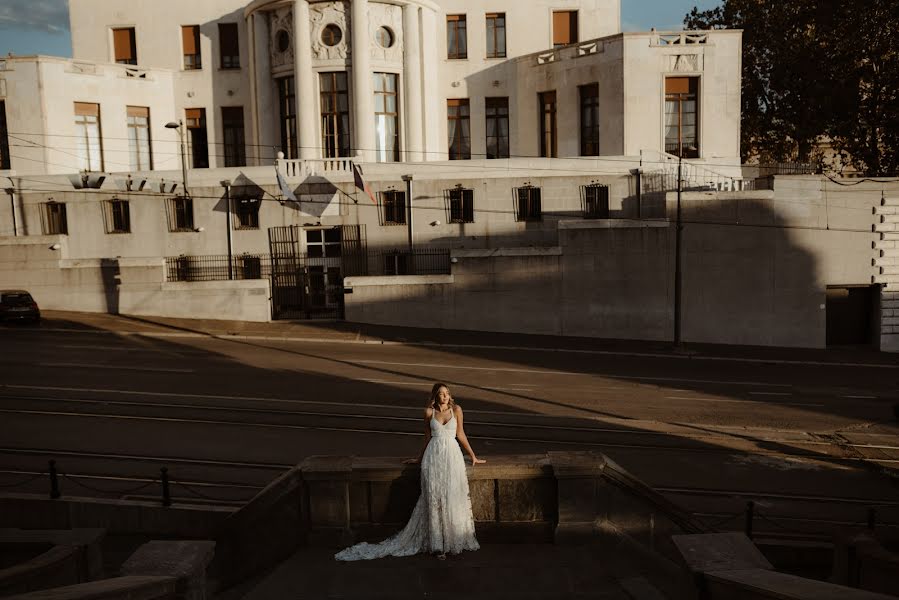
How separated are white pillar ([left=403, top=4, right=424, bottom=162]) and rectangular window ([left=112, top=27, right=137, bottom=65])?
1553 cm

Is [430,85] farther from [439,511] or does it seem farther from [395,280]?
[439,511]

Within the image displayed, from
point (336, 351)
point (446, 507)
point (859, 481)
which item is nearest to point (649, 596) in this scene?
point (446, 507)

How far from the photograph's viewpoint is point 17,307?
2989 centimetres

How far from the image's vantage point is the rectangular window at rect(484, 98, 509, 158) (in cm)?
4169

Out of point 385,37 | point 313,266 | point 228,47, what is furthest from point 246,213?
point 228,47

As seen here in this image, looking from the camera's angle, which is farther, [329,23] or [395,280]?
[329,23]

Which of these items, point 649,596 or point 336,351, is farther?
point 336,351

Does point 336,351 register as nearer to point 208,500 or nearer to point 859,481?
point 208,500

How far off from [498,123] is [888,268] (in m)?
20.0

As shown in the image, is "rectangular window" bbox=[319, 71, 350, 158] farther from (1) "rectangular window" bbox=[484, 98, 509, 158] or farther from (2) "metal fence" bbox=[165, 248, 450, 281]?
(1) "rectangular window" bbox=[484, 98, 509, 158]

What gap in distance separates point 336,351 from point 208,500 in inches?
573

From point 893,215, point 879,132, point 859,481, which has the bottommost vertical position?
point 859,481

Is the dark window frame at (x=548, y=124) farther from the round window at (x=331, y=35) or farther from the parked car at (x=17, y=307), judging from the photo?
the parked car at (x=17, y=307)

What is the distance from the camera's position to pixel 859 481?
1555cm
